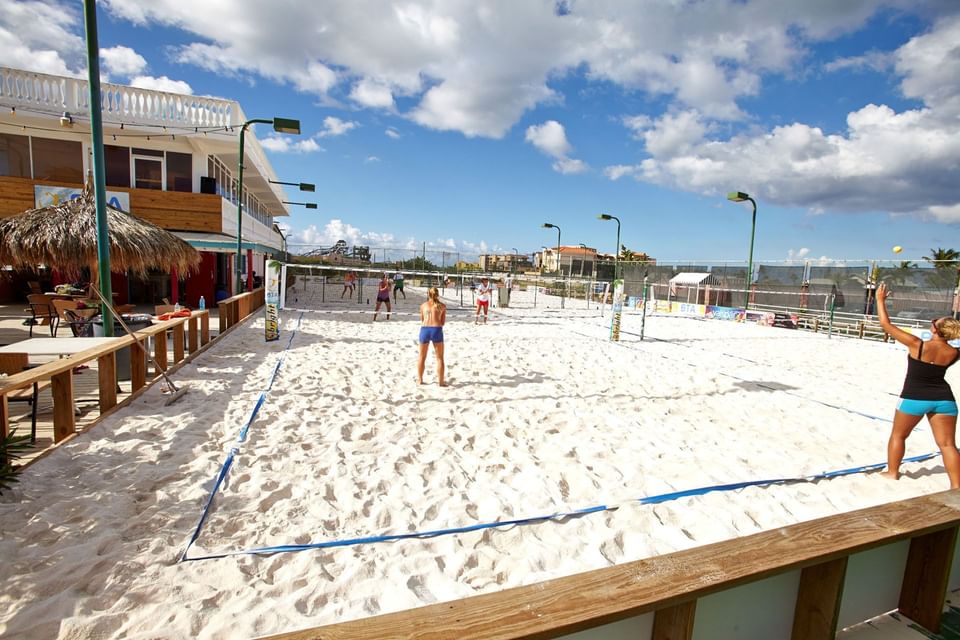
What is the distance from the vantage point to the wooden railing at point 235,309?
34.0 ft

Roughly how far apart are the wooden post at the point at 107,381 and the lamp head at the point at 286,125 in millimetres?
7786

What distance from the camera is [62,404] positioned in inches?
163

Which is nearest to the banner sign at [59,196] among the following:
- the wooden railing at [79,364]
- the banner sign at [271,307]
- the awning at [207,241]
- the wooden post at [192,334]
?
the awning at [207,241]

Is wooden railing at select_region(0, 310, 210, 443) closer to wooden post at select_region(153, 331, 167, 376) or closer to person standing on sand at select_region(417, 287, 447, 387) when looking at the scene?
wooden post at select_region(153, 331, 167, 376)

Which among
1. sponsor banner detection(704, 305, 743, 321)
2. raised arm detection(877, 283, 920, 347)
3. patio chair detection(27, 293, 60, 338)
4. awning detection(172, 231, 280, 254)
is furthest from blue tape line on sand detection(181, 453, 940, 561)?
sponsor banner detection(704, 305, 743, 321)

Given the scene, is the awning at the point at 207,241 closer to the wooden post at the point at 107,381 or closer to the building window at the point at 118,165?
the building window at the point at 118,165

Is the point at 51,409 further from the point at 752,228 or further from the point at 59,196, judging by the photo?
the point at 752,228

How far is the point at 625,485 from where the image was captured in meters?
3.96

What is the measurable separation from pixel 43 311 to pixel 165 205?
216 inches

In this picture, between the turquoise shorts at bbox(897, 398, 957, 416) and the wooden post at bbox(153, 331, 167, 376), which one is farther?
the wooden post at bbox(153, 331, 167, 376)

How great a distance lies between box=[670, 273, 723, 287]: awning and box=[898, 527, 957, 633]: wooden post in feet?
78.3

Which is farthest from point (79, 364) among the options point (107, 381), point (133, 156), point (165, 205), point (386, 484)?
point (133, 156)

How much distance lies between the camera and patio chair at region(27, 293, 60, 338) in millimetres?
9227

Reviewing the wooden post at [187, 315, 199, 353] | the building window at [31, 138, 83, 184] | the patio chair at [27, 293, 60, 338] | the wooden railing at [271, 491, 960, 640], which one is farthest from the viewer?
the building window at [31, 138, 83, 184]
